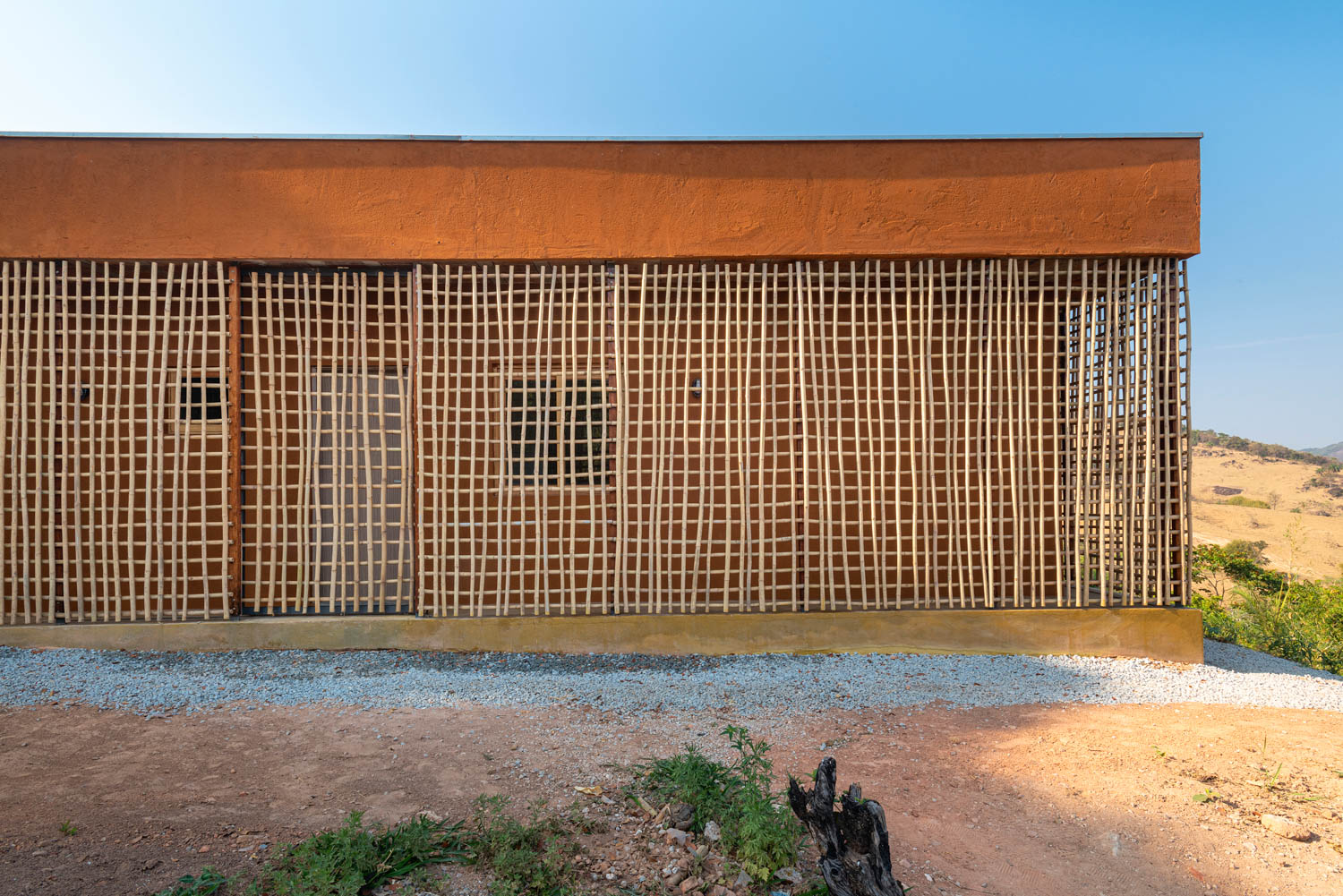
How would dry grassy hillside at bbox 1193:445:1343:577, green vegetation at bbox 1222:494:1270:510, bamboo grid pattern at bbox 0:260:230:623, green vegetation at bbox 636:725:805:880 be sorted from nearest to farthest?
green vegetation at bbox 636:725:805:880 < bamboo grid pattern at bbox 0:260:230:623 < dry grassy hillside at bbox 1193:445:1343:577 < green vegetation at bbox 1222:494:1270:510

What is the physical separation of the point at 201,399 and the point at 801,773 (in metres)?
4.20

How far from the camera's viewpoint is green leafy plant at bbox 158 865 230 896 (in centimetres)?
189

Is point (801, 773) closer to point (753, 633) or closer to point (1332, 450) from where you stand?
point (753, 633)

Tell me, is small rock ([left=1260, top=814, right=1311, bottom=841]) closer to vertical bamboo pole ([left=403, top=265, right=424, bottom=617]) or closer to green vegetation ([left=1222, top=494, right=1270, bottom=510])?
vertical bamboo pole ([left=403, top=265, right=424, bottom=617])

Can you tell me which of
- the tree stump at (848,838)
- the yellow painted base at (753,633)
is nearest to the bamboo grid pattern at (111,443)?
the yellow painted base at (753,633)

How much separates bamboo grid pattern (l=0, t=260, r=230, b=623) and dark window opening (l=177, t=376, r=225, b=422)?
2 centimetres

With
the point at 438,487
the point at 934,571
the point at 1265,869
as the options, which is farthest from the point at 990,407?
→ the point at 438,487

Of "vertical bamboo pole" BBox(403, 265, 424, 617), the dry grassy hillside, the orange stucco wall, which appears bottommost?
the dry grassy hillside

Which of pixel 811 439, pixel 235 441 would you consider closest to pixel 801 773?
pixel 811 439

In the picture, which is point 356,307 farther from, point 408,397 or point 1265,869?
point 1265,869

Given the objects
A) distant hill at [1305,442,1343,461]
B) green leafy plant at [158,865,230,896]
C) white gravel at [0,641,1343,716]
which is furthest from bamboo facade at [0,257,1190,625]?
distant hill at [1305,442,1343,461]

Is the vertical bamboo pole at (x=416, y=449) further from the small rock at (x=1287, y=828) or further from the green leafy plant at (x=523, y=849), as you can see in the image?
the small rock at (x=1287, y=828)

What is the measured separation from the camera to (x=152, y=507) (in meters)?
4.57

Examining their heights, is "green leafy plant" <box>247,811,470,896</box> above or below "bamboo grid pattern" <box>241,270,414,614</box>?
below
